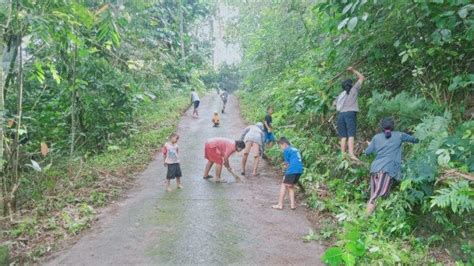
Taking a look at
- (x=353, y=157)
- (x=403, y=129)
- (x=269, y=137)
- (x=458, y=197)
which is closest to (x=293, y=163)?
(x=353, y=157)

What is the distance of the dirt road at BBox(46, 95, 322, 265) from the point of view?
5988 millimetres

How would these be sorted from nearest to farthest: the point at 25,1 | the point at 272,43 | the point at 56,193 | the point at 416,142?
the point at 416,142
the point at 25,1
the point at 56,193
the point at 272,43

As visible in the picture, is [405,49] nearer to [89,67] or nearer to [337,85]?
[337,85]

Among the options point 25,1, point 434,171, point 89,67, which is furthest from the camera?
point 89,67

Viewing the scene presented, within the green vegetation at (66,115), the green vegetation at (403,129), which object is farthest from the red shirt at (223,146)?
the green vegetation at (66,115)

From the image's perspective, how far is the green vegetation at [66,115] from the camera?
22.0ft

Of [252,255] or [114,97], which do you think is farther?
[114,97]

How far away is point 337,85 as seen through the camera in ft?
30.6

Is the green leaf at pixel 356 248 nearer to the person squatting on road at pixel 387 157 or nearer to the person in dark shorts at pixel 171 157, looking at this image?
the person squatting on road at pixel 387 157

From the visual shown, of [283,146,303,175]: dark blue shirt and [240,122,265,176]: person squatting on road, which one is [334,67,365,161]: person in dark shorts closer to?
[283,146,303,175]: dark blue shirt

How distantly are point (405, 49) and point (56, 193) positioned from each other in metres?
7.73

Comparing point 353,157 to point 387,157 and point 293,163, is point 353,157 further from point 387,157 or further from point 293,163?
point 387,157

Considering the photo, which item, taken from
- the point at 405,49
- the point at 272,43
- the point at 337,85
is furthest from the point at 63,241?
the point at 272,43

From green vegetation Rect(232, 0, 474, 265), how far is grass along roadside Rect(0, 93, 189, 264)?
413cm
